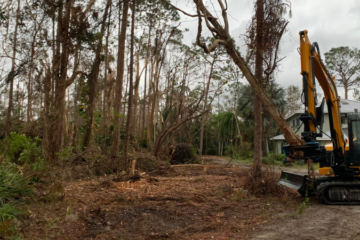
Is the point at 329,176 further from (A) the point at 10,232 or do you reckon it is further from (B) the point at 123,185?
(A) the point at 10,232

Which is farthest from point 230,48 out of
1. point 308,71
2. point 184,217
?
point 184,217

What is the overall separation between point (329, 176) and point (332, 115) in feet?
5.72

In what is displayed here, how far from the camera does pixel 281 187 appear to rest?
975 centimetres

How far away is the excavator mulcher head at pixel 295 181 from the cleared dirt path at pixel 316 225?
0.93 m

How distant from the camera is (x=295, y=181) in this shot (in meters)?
9.34

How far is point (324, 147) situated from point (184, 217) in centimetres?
394

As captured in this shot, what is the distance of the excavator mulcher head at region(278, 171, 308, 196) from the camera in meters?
8.87

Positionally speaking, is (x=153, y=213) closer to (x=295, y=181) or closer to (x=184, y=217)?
(x=184, y=217)

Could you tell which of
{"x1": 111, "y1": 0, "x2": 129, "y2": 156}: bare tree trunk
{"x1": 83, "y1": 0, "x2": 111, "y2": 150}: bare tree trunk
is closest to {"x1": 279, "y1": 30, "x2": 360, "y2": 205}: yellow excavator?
{"x1": 111, "y1": 0, "x2": 129, "y2": 156}: bare tree trunk

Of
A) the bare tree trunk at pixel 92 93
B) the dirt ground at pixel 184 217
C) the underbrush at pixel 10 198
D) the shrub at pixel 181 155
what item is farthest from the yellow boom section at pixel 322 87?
the shrub at pixel 181 155

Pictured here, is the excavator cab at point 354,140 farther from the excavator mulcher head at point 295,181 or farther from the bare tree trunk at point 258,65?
the bare tree trunk at point 258,65

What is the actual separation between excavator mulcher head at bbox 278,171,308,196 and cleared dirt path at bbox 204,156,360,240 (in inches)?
36.6

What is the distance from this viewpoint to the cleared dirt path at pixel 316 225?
5582mm

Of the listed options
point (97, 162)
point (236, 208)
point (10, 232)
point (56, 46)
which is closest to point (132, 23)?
point (56, 46)
